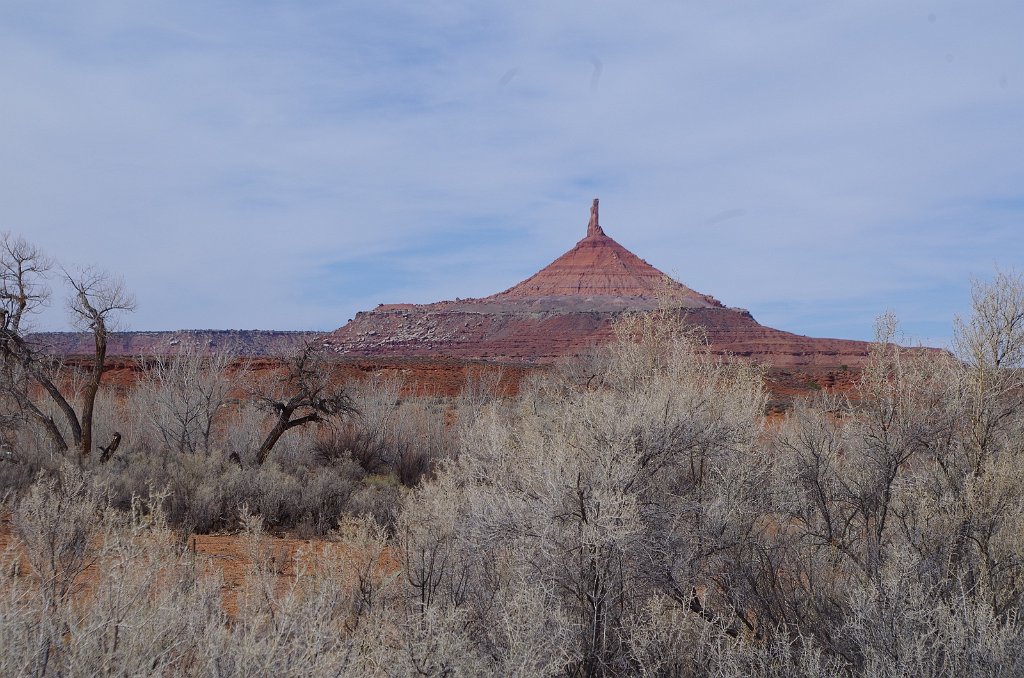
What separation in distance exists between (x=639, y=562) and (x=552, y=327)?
8622 cm

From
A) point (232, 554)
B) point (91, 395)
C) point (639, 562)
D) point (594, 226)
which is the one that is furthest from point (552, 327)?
point (639, 562)

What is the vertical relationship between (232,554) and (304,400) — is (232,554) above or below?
below

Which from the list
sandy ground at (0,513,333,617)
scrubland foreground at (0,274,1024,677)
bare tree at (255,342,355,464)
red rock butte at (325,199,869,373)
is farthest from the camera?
red rock butte at (325,199,869,373)

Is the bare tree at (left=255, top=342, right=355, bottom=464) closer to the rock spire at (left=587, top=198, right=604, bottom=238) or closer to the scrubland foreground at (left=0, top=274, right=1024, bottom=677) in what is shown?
the scrubland foreground at (left=0, top=274, right=1024, bottom=677)

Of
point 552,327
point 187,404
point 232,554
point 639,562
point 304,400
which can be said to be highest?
point 552,327

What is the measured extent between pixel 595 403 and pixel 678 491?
1188 mm

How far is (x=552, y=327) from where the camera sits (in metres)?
92.6

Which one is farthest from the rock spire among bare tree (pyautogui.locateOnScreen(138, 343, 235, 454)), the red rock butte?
bare tree (pyautogui.locateOnScreen(138, 343, 235, 454))

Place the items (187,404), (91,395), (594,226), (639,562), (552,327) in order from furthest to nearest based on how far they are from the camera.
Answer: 1. (594,226)
2. (552,327)
3. (187,404)
4. (91,395)
5. (639,562)

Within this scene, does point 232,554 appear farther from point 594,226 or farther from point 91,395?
point 594,226

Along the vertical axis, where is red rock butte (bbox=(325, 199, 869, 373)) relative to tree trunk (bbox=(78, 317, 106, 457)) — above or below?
above

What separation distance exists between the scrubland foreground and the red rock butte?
5684cm

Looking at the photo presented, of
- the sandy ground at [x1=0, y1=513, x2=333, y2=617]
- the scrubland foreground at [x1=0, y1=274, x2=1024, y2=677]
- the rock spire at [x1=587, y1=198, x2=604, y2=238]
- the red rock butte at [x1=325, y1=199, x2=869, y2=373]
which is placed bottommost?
the sandy ground at [x1=0, y1=513, x2=333, y2=617]

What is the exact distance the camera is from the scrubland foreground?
465cm
